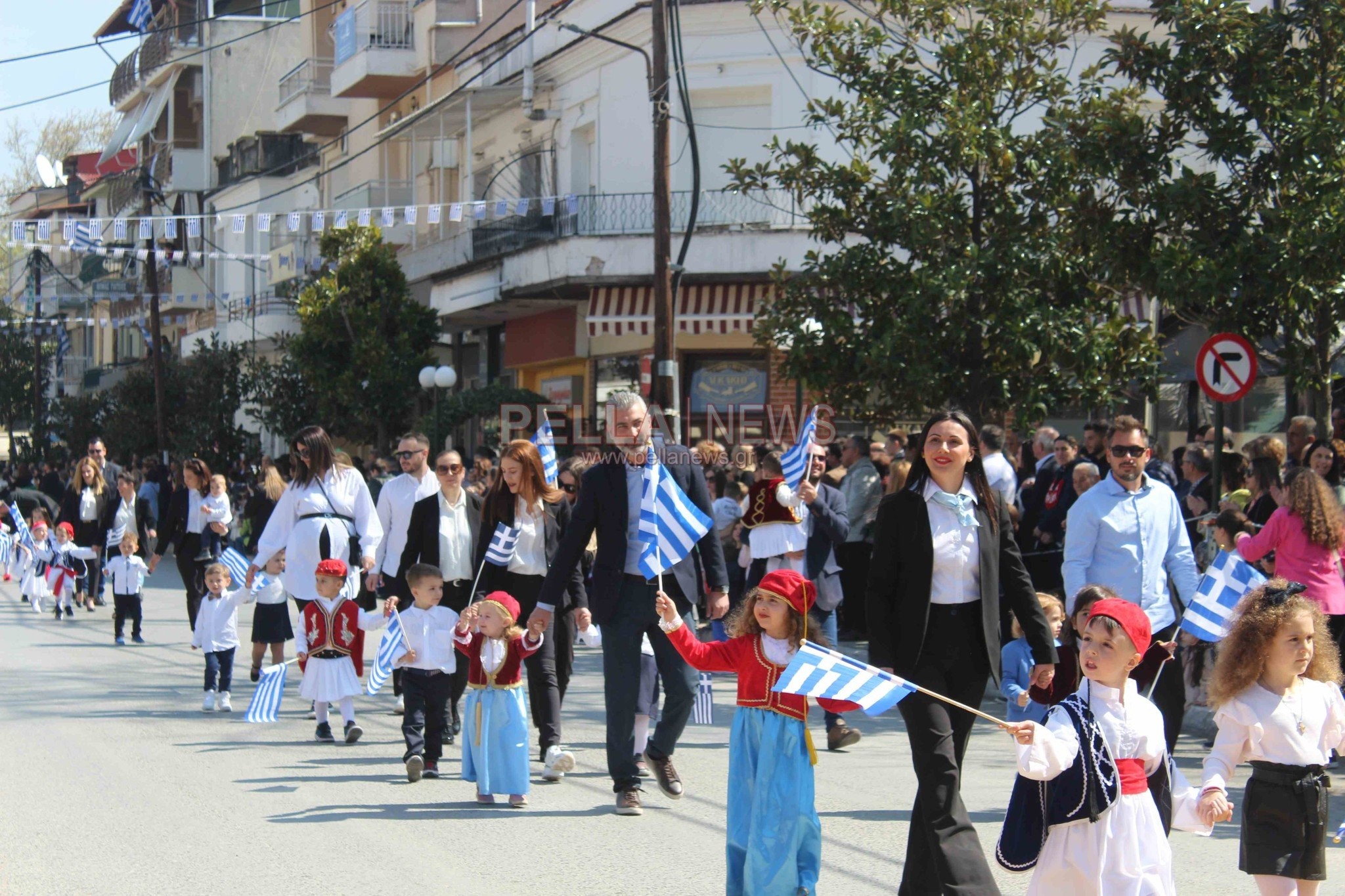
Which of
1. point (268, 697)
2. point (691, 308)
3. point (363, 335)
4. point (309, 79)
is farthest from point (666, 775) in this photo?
point (309, 79)

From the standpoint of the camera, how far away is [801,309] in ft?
52.8

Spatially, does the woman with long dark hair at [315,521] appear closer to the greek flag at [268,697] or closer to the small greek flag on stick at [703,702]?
the greek flag at [268,697]

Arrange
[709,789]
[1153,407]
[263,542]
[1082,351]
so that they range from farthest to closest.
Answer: [1153,407]
[1082,351]
[263,542]
[709,789]

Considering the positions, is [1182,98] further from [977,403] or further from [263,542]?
[263,542]

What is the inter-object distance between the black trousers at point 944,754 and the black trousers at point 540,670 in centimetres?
310

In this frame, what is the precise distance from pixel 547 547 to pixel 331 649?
1770mm

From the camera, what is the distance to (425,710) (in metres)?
8.61

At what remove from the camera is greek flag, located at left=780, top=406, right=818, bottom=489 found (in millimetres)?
9922

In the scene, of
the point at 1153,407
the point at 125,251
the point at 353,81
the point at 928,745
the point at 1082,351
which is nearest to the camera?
the point at 928,745

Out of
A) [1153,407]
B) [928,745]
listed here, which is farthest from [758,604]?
[1153,407]

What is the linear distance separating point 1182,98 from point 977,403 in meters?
3.73

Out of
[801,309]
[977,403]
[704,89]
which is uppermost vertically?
[704,89]

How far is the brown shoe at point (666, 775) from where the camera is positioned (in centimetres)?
769

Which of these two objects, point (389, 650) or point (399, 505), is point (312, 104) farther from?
point (389, 650)
